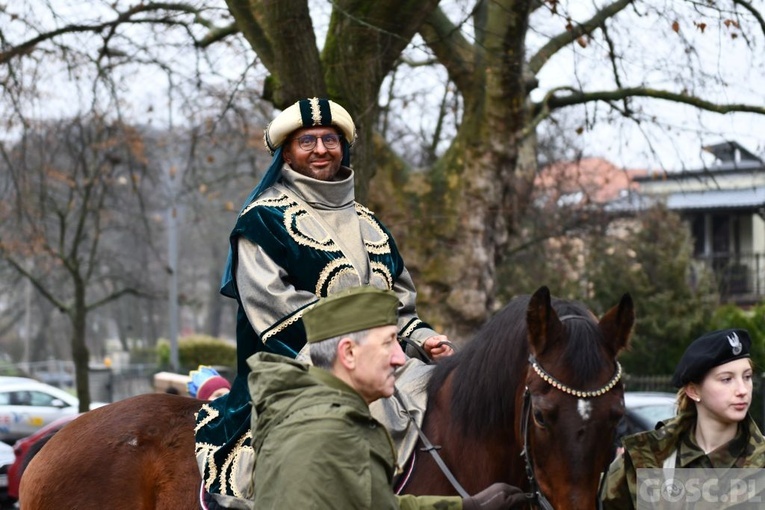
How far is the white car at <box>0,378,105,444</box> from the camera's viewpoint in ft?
68.1

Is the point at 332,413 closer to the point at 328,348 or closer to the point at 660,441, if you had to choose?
the point at 328,348

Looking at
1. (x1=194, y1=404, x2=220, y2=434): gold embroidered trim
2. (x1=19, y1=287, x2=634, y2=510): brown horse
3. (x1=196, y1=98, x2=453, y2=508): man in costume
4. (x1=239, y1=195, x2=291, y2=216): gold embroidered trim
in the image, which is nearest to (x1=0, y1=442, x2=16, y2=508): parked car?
(x1=19, y1=287, x2=634, y2=510): brown horse

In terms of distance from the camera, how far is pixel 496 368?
4.15m

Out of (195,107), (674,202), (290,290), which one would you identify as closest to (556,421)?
(290,290)

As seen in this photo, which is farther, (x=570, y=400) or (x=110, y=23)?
(x=110, y=23)

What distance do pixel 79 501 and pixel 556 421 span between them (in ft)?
7.94

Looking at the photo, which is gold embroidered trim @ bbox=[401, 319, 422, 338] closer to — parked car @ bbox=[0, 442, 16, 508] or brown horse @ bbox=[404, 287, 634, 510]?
brown horse @ bbox=[404, 287, 634, 510]

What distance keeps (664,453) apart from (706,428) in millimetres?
191

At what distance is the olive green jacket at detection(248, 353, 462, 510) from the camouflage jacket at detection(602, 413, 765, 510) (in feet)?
4.69

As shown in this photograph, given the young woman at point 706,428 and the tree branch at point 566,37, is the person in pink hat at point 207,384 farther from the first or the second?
the tree branch at point 566,37

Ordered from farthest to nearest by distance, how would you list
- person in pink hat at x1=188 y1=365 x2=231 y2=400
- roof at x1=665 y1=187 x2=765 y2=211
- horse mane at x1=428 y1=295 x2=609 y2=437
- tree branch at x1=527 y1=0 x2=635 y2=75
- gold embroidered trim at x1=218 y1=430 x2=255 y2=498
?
roof at x1=665 y1=187 x2=765 y2=211, tree branch at x1=527 y1=0 x2=635 y2=75, person in pink hat at x1=188 y1=365 x2=231 y2=400, gold embroidered trim at x1=218 y1=430 x2=255 y2=498, horse mane at x1=428 y1=295 x2=609 y2=437

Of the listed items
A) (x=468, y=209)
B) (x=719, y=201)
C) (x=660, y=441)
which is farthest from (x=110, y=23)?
(x=719, y=201)

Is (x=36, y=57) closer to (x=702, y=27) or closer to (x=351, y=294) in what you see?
(x=702, y=27)

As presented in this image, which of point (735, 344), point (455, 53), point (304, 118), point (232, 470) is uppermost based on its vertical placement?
point (455, 53)
